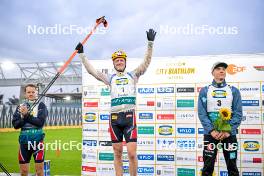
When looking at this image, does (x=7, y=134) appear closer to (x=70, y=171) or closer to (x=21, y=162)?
(x=70, y=171)

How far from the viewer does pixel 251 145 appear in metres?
5.77

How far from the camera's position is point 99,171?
6352 mm

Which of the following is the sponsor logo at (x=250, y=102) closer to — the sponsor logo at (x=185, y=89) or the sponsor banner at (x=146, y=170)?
the sponsor logo at (x=185, y=89)

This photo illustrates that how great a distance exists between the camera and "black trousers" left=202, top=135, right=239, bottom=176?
4.43 meters

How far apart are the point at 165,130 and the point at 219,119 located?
1.74m

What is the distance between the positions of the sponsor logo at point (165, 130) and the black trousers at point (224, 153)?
1.53 meters

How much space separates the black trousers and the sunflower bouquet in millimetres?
160

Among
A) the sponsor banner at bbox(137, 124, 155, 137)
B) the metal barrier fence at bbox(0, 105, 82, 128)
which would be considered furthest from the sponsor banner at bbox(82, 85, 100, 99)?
the metal barrier fence at bbox(0, 105, 82, 128)

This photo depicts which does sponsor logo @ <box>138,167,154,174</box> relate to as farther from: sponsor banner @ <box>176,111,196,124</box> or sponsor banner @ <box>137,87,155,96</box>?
sponsor banner @ <box>137,87,155,96</box>

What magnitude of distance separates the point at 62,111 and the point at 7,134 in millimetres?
3727

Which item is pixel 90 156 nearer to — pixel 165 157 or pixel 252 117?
pixel 165 157

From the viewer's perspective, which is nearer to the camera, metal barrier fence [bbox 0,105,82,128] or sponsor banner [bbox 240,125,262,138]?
sponsor banner [bbox 240,125,262,138]

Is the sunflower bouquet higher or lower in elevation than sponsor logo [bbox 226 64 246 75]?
lower

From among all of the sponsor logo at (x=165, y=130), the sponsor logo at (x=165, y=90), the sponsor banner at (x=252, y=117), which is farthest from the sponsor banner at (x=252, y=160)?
the sponsor logo at (x=165, y=90)
